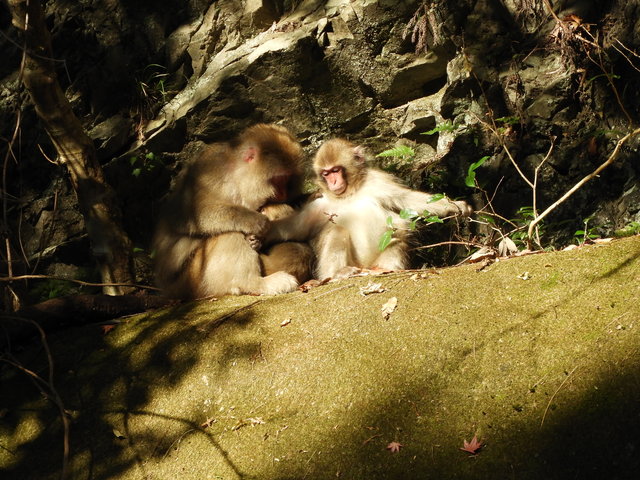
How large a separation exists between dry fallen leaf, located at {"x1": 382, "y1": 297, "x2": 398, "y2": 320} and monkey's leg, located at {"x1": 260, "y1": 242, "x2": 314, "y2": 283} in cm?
169

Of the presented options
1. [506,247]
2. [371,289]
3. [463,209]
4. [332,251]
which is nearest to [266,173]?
[332,251]

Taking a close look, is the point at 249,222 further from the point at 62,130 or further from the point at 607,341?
the point at 607,341

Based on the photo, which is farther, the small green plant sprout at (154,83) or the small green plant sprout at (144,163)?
the small green plant sprout at (154,83)

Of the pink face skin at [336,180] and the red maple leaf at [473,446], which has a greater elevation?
the pink face skin at [336,180]

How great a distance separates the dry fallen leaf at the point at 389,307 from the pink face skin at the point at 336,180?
1857 mm

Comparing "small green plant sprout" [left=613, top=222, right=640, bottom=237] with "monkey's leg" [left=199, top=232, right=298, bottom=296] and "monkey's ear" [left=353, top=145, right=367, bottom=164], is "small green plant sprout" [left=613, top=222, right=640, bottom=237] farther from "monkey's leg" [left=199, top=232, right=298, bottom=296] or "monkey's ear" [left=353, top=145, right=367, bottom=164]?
"monkey's leg" [left=199, top=232, right=298, bottom=296]

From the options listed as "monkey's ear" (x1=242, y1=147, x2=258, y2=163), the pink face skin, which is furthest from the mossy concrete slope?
"monkey's ear" (x1=242, y1=147, x2=258, y2=163)

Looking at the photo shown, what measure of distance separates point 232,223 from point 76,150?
1.82 m

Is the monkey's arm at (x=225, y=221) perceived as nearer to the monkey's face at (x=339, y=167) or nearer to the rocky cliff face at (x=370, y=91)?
the monkey's face at (x=339, y=167)

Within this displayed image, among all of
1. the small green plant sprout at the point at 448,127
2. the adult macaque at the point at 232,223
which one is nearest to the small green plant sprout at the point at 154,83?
the adult macaque at the point at 232,223

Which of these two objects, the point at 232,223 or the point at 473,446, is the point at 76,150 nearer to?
the point at 232,223

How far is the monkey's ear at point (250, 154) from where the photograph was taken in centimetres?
591

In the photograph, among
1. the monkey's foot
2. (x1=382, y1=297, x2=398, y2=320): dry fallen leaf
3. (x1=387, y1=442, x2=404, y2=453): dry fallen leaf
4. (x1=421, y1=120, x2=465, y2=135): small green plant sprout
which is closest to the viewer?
(x1=387, y1=442, x2=404, y2=453): dry fallen leaf

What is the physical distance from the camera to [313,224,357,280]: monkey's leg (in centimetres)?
561
